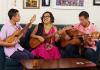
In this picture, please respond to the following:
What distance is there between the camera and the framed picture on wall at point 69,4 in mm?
5340

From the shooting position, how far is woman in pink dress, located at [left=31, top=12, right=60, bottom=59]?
458cm

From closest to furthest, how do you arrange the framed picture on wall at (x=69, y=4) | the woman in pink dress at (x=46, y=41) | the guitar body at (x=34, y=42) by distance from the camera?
1. the woman in pink dress at (x=46, y=41)
2. the guitar body at (x=34, y=42)
3. the framed picture on wall at (x=69, y=4)

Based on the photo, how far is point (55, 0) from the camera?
5.32 meters

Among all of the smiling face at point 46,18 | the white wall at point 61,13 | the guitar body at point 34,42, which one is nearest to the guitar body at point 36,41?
the guitar body at point 34,42

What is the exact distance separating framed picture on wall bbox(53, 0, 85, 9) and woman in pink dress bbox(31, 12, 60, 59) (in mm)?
589

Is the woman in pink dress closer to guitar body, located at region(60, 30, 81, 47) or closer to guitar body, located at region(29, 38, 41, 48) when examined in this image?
guitar body, located at region(29, 38, 41, 48)

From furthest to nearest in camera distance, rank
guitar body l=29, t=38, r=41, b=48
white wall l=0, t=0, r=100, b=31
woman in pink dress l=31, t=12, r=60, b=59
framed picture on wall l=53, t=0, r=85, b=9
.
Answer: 1. framed picture on wall l=53, t=0, r=85, b=9
2. white wall l=0, t=0, r=100, b=31
3. guitar body l=29, t=38, r=41, b=48
4. woman in pink dress l=31, t=12, r=60, b=59

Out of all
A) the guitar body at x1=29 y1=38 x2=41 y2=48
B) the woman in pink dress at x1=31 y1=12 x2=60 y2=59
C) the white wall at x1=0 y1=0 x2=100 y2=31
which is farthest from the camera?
the white wall at x1=0 y1=0 x2=100 y2=31

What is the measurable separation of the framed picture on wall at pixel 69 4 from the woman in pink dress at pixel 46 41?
0.59 m

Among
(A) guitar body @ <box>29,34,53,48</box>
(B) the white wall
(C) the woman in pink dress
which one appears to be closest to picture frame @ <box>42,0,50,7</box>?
(B) the white wall

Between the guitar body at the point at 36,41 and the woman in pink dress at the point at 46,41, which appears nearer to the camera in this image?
the woman in pink dress at the point at 46,41

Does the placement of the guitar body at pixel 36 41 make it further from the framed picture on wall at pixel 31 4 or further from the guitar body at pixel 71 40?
the framed picture on wall at pixel 31 4

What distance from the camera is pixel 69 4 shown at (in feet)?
17.7

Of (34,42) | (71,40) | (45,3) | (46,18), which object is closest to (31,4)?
(45,3)
